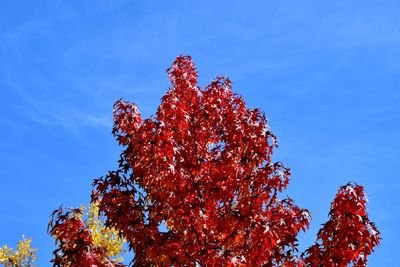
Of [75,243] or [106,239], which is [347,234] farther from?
[106,239]

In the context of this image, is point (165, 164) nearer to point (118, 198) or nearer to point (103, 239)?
point (118, 198)

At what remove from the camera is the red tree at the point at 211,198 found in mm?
10266

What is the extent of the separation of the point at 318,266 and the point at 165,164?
3613mm

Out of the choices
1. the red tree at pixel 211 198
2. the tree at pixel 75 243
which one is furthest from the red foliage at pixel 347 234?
the tree at pixel 75 243

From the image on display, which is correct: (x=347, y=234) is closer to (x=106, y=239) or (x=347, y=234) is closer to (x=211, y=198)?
(x=211, y=198)

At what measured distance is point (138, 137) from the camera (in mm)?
12281

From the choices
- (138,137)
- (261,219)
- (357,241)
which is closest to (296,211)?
(261,219)

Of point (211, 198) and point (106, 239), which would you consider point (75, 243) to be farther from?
point (106, 239)

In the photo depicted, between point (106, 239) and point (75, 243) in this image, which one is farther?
point (106, 239)

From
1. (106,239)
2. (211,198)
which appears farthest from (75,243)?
(106,239)

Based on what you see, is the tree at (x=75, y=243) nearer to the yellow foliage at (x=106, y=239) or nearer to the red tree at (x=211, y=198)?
Answer: the red tree at (x=211, y=198)

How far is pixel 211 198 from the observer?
463 inches

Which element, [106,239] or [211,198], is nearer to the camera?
[211,198]

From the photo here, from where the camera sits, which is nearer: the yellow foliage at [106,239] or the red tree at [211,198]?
the red tree at [211,198]
